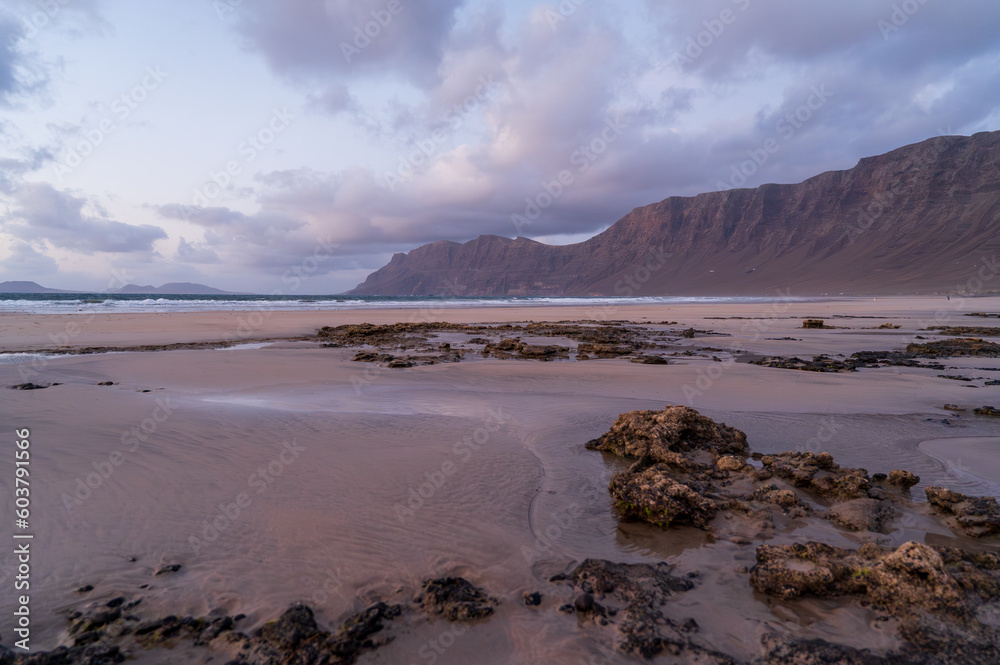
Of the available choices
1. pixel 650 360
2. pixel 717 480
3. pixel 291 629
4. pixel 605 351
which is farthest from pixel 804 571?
pixel 605 351

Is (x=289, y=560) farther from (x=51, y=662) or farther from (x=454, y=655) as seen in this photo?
(x=454, y=655)

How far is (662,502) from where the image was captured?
4.03 m

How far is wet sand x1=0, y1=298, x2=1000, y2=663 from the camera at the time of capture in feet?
9.59

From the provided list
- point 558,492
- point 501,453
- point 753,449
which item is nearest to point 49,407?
point 501,453

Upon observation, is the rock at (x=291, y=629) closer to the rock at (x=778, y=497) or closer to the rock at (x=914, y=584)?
the rock at (x=914, y=584)

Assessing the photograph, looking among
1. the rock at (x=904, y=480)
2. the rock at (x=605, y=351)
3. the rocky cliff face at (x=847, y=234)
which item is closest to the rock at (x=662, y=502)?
the rock at (x=904, y=480)

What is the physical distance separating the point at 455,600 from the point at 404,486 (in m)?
1.92

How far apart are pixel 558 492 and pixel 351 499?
2.12 m

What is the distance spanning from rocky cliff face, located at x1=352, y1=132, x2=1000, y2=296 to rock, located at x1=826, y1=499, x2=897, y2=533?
10350cm

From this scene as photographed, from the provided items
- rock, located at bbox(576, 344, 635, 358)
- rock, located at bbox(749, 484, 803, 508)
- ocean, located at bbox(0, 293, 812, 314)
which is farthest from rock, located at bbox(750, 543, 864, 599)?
ocean, located at bbox(0, 293, 812, 314)

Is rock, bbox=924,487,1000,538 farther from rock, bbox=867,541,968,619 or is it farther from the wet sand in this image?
rock, bbox=867,541,968,619

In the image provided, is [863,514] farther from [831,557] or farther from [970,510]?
[831,557]

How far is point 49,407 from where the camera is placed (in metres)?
7.08

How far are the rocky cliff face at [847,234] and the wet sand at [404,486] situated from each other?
100m
